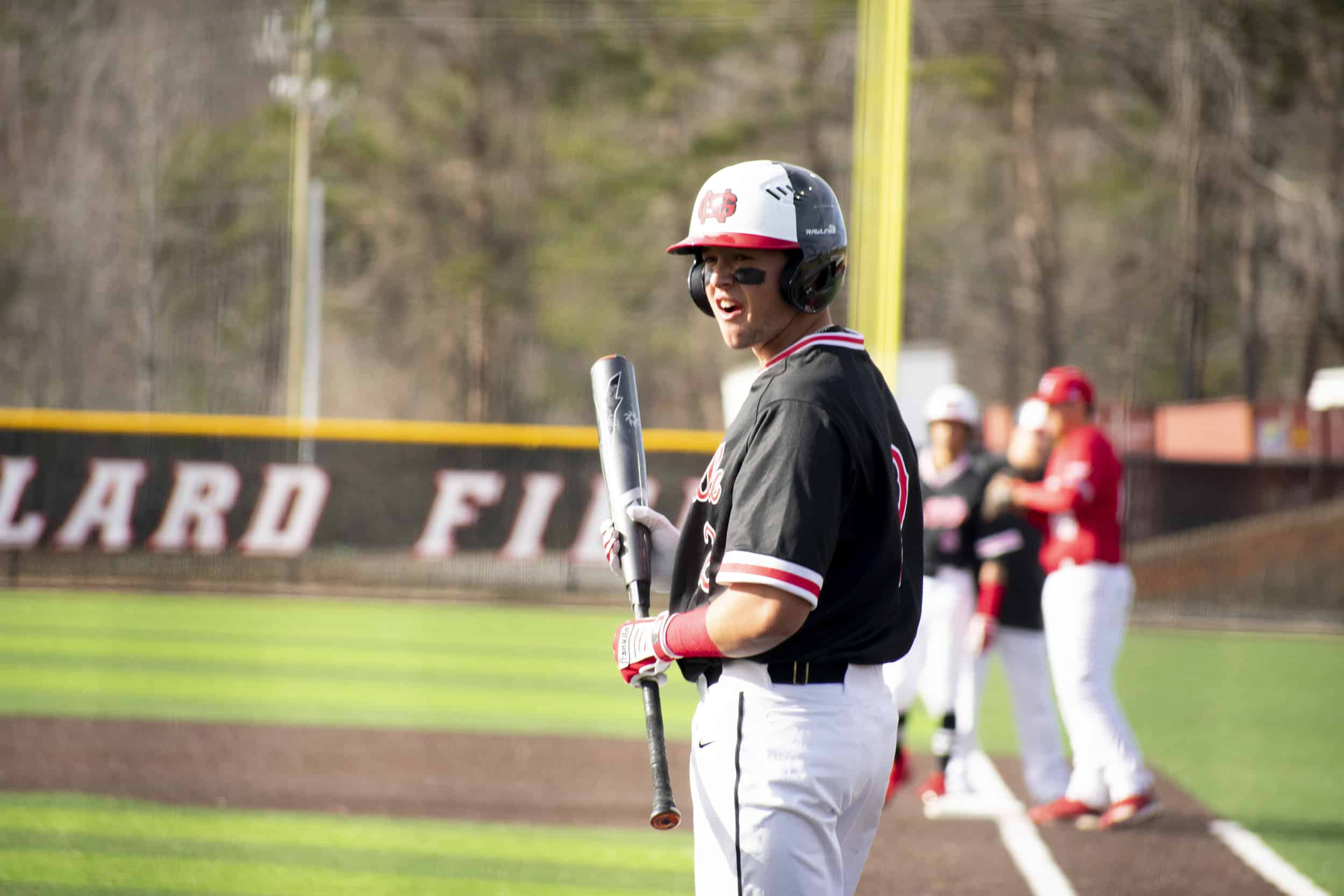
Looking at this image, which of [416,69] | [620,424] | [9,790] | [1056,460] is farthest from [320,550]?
[416,69]

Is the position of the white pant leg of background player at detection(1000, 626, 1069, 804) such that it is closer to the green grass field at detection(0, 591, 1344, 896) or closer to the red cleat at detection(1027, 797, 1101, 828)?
the red cleat at detection(1027, 797, 1101, 828)

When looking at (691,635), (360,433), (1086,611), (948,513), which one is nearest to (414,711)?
(948,513)

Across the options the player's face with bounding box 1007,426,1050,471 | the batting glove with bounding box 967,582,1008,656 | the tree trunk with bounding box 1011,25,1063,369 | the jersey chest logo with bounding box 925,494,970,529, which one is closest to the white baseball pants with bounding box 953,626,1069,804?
the batting glove with bounding box 967,582,1008,656

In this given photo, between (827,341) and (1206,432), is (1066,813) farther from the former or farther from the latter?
(1206,432)

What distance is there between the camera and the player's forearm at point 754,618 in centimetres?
294

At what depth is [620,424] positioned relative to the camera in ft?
13.1

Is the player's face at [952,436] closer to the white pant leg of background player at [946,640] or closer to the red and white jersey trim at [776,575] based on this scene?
the white pant leg of background player at [946,640]

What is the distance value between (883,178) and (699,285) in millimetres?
15691

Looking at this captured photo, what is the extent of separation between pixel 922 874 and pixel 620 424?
3529mm

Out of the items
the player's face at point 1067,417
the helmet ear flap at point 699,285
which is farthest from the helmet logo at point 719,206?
the player's face at point 1067,417

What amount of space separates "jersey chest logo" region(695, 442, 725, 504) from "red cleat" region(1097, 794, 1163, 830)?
519 cm

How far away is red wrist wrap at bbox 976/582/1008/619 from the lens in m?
8.32

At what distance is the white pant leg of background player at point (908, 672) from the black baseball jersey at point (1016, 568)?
414 mm

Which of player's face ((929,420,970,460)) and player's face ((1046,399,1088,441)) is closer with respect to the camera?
player's face ((1046,399,1088,441))
